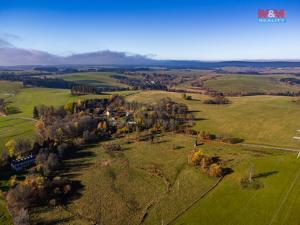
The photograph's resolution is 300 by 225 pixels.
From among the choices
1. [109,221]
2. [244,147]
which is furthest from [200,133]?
[109,221]

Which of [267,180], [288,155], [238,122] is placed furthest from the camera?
[238,122]

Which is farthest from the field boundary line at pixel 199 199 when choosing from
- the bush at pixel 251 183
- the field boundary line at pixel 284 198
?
the field boundary line at pixel 284 198

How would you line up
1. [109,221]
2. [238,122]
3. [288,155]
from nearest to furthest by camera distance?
[109,221]
[288,155]
[238,122]

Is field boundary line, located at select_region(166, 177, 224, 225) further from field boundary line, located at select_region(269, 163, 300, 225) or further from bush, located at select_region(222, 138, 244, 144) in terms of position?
bush, located at select_region(222, 138, 244, 144)

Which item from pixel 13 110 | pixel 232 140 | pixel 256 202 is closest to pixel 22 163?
pixel 256 202

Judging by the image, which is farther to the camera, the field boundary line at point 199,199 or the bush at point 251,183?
the bush at point 251,183

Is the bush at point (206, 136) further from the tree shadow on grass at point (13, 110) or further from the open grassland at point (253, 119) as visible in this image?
the tree shadow on grass at point (13, 110)

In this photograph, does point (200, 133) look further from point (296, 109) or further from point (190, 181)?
point (296, 109)
